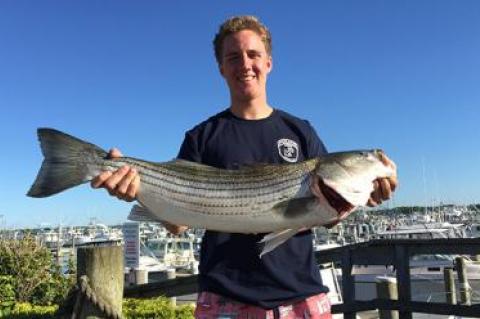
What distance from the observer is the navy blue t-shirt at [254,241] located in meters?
3.35

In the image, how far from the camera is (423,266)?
24.0 meters

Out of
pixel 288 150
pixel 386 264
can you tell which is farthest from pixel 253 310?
pixel 386 264

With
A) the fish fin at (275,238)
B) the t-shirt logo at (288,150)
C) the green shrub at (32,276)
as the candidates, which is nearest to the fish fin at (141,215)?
the fish fin at (275,238)

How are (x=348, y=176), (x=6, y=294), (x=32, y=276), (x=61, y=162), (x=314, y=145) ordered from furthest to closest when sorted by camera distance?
(x=32, y=276)
(x=6, y=294)
(x=314, y=145)
(x=61, y=162)
(x=348, y=176)

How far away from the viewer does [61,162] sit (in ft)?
11.7

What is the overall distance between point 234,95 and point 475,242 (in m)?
3.79

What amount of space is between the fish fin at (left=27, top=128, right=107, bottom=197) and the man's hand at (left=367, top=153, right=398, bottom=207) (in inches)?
64.3

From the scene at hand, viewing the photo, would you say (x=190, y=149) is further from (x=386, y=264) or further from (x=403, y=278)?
(x=386, y=264)

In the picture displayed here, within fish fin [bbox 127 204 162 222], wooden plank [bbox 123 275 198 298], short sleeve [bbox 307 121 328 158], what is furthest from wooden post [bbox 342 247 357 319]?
fish fin [bbox 127 204 162 222]

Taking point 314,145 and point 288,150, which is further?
point 314,145

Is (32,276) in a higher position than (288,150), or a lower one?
lower

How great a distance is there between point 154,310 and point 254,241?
5.49 meters

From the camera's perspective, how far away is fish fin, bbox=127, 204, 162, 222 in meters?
3.50

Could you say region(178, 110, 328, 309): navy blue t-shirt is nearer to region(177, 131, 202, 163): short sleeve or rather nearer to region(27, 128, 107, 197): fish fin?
region(177, 131, 202, 163): short sleeve
